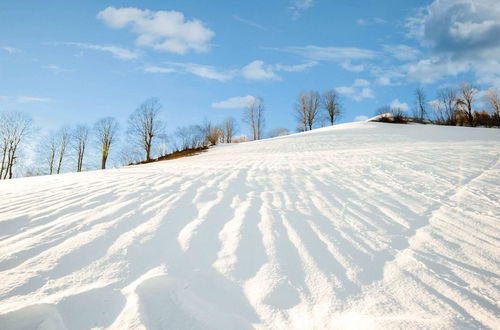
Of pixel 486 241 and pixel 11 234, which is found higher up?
pixel 11 234

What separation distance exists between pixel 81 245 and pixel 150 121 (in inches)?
1148

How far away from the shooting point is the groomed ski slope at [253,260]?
154 cm

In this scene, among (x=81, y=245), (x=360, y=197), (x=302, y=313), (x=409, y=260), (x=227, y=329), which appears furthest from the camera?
(x=360, y=197)

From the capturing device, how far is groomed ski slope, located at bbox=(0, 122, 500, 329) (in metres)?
1.54

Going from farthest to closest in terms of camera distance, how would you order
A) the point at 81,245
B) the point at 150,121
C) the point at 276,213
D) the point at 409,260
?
the point at 150,121 < the point at 276,213 < the point at 81,245 < the point at 409,260

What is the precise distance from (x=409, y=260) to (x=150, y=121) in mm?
30647

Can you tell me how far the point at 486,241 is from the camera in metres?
2.38

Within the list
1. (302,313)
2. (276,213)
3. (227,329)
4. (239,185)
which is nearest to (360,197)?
(276,213)

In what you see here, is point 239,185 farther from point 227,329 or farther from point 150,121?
point 150,121

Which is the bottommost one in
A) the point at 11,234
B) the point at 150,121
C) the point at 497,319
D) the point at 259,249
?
the point at 497,319

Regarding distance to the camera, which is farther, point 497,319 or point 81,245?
point 81,245

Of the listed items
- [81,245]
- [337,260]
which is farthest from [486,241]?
[81,245]

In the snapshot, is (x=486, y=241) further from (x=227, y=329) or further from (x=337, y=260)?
(x=227, y=329)

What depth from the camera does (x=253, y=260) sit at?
86.0 inches
